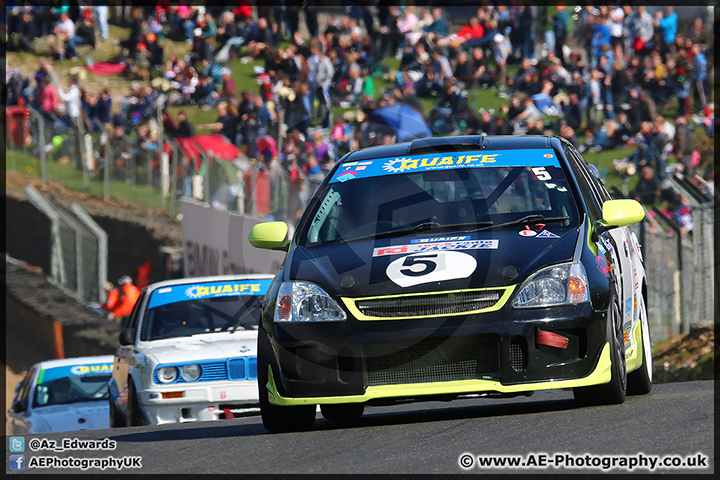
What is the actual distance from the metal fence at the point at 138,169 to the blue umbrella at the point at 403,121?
6.85 ft

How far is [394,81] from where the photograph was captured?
22562 millimetres

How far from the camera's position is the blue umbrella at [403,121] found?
18969 millimetres

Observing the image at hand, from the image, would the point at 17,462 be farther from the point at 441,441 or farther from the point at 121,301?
the point at 121,301

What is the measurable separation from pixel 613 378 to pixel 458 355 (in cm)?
88

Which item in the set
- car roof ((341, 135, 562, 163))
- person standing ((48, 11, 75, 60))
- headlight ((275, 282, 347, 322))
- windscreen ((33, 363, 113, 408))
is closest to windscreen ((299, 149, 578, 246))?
car roof ((341, 135, 562, 163))

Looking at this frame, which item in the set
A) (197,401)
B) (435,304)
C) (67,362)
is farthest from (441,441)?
(67,362)

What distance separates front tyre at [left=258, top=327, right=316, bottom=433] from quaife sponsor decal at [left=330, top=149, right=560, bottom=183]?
1312mm

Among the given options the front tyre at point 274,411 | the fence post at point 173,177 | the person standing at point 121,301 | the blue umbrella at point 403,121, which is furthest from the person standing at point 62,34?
the front tyre at point 274,411

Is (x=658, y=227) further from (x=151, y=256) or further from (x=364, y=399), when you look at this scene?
(x=151, y=256)

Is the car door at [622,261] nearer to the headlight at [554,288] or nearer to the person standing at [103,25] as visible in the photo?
the headlight at [554,288]

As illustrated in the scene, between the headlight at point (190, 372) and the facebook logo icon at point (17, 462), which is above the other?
the facebook logo icon at point (17, 462)

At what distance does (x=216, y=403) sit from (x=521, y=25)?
14.7 m

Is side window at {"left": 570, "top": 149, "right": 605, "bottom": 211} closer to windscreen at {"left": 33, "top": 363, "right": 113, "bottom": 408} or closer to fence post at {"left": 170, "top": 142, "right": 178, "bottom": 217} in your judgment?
windscreen at {"left": 33, "top": 363, "right": 113, "bottom": 408}

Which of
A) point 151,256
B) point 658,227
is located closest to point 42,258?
point 151,256
